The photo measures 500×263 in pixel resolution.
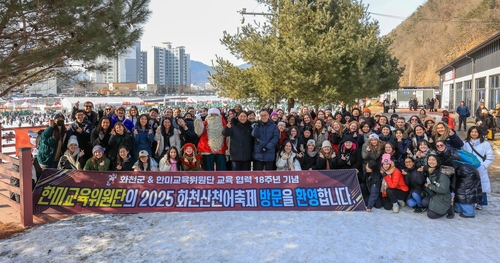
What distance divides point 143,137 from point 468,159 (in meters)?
5.99

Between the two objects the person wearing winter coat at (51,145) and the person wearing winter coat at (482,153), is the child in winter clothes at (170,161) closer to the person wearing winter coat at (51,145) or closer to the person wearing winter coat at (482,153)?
the person wearing winter coat at (51,145)

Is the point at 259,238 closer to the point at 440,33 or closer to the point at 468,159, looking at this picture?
the point at 468,159

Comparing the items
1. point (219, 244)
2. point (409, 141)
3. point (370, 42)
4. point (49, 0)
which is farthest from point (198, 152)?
point (370, 42)

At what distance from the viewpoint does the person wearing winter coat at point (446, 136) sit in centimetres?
674

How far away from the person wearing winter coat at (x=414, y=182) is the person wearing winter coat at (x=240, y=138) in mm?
2914

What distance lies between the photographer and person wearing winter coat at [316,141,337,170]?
6.86 meters

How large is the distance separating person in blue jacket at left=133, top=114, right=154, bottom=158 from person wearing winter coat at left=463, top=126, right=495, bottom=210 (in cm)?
612

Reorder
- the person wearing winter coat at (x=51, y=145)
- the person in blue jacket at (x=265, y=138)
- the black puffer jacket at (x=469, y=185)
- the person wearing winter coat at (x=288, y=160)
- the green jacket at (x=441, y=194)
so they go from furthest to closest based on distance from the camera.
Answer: the person in blue jacket at (x=265, y=138)
the person wearing winter coat at (x=288, y=160)
the person wearing winter coat at (x=51, y=145)
the black puffer jacket at (x=469, y=185)
the green jacket at (x=441, y=194)

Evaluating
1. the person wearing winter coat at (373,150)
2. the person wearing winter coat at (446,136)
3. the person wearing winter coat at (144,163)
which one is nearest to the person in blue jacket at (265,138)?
the person wearing winter coat at (373,150)

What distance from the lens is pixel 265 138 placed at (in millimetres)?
6973

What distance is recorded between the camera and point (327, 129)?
782 centimetres

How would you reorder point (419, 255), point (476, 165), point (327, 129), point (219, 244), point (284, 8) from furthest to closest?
point (284, 8) → point (327, 129) → point (476, 165) → point (219, 244) → point (419, 255)

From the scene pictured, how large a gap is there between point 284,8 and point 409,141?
1005cm

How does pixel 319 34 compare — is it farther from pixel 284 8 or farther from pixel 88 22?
pixel 88 22
